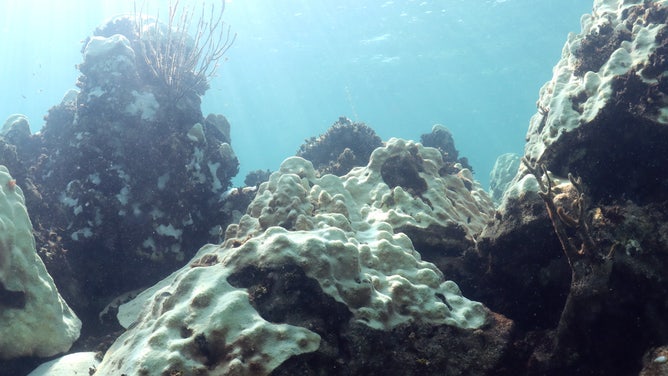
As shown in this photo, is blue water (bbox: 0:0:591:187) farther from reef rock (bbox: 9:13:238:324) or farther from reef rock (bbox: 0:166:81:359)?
reef rock (bbox: 0:166:81:359)

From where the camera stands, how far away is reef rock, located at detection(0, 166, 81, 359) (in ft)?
14.0

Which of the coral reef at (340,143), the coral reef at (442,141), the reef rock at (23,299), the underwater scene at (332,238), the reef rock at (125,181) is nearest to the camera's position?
the underwater scene at (332,238)

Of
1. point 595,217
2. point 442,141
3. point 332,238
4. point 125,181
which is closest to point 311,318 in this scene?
point 332,238

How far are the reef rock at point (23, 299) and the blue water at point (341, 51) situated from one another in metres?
9.71

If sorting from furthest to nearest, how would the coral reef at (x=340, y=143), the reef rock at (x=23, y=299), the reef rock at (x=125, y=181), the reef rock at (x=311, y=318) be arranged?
the coral reef at (x=340, y=143), the reef rock at (x=125, y=181), the reef rock at (x=23, y=299), the reef rock at (x=311, y=318)

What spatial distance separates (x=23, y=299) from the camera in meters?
4.45

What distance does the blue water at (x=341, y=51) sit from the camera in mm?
32131

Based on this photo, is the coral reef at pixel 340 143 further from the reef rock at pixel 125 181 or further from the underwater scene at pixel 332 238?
the reef rock at pixel 125 181

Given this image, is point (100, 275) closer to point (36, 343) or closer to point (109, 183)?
point (109, 183)

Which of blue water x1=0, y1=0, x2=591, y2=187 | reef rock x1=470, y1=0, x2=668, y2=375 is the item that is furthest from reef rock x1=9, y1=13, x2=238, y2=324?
blue water x1=0, y1=0, x2=591, y2=187

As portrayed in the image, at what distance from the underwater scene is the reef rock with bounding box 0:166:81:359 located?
17 mm

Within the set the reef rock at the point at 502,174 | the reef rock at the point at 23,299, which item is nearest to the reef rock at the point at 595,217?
the reef rock at the point at 23,299

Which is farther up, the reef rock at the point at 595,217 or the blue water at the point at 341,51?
the blue water at the point at 341,51

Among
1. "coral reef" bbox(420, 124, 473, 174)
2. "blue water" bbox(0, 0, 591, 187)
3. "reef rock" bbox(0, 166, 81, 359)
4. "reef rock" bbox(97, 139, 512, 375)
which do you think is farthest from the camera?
"blue water" bbox(0, 0, 591, 187)
